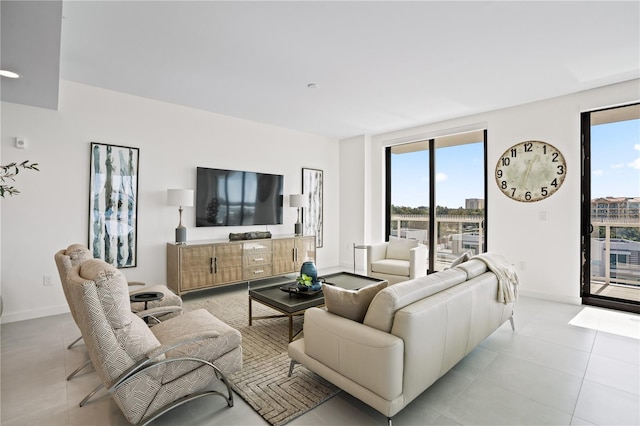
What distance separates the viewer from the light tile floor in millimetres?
1890

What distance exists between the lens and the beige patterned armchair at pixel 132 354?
156 cm

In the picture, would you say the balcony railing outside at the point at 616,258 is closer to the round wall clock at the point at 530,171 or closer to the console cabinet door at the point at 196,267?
the round wall clock at the point at 530,171

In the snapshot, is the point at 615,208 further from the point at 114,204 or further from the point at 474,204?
the point at 114,204

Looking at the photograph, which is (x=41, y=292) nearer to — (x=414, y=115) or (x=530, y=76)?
(x=414, y=115)

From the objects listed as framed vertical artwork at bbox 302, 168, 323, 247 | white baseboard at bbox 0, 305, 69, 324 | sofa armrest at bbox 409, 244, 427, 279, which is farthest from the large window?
white baseboard at bbox 0, 305, 69, 324

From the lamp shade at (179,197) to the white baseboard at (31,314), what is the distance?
174 cm

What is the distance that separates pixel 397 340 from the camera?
165cm

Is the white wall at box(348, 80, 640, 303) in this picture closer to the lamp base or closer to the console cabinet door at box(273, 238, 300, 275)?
the console cabinet door at box(273, 238, 300, 275)

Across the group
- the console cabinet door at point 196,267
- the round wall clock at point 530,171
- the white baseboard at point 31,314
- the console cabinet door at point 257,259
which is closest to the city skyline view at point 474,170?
the round wall clock at point 530,171

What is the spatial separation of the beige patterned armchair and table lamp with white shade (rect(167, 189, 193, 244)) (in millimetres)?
2539

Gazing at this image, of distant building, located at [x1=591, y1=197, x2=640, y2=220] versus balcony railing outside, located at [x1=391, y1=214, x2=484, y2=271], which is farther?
balcony railing outside, located at [x1=391, y1=214, x2=484, y2=271]

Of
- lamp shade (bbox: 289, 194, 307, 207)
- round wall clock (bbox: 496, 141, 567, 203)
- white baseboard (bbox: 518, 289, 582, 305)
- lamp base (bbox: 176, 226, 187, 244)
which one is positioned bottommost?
white baseboard (bbox: 518, 289, 582, 305)

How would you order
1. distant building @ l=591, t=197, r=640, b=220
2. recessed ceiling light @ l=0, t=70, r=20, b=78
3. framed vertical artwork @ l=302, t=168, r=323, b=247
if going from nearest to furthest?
recessed ceiling light @ l=0, t=70, r=20, b=78 → distant building @ l=591, t=197, r=640, b=220 → framed vertical artwork @ l=302, t=168, r=323, b=247

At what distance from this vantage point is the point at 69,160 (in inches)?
147
